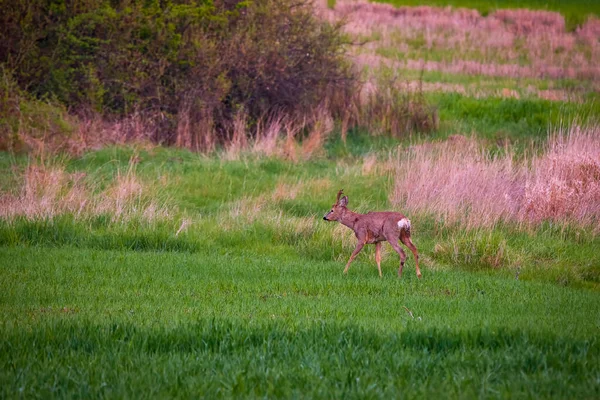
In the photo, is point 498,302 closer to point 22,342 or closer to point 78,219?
point 22,342

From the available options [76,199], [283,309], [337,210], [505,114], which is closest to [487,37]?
[505,114]

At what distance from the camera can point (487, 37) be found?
51.7 meters

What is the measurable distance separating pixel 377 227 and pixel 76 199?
619cm

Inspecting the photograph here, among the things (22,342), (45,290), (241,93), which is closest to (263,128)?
(241,93)

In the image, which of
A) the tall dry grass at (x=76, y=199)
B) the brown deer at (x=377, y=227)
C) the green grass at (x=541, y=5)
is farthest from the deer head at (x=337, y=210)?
the green grass at (x=541, y=5)

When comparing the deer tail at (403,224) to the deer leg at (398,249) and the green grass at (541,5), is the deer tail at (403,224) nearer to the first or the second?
the deer leg at (398,249)

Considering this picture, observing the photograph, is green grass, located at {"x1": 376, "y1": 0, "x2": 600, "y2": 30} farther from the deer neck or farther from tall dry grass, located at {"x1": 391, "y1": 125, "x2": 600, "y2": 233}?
the deer neck

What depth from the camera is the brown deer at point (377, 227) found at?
11.2 meters

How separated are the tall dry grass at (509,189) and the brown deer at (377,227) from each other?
3200 millimetres

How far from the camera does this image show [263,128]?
26594 mm

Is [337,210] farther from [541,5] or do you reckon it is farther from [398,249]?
[541,5]

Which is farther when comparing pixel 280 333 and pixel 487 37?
pixel 487 37

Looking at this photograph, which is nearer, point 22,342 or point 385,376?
point 385,376

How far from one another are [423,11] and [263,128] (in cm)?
3666
